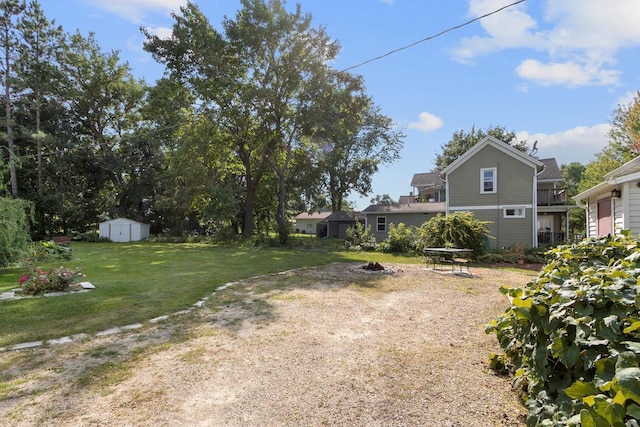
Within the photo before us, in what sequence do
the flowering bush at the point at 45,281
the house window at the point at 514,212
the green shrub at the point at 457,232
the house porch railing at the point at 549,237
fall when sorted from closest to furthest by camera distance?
the flowering bush at the point at 45,281, the green shrub at the point at 457,232, the house window at the point at 514,212, the house porch railing at the point at 549,237

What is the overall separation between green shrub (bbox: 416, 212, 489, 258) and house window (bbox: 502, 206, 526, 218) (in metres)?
4.66

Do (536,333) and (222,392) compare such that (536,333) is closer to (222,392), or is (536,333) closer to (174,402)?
(222,392)

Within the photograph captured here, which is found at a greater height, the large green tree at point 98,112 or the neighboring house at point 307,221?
the large green tree at point 98,112

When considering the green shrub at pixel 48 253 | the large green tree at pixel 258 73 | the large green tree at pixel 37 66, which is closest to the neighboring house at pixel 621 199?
the large green tree at pixel 258 73

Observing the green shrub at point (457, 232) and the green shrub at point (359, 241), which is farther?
the green shrub at point (359, 241)

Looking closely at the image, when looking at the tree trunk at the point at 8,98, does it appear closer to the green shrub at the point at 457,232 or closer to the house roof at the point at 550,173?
the green shrub at the point at 457,232

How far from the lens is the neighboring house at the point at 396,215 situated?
23938 millimetres

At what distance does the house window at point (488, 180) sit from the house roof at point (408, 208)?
4456 millimetres

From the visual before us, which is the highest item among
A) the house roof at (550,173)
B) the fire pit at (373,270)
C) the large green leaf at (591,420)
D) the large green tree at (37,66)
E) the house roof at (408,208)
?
the large green tree at (37,66)

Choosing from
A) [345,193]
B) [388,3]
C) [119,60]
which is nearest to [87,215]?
[119,60]

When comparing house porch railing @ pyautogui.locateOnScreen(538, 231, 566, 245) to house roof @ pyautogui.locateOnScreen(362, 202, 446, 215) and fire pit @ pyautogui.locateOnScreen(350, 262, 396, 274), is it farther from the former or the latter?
fire pit @ pyautogui.locateOnScreen(350, 262, 396, 274)

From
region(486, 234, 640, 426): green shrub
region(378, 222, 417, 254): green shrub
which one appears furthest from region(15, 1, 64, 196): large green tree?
region(486, 234, 640, 426): green shrub

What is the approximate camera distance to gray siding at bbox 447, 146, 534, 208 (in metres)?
17.8

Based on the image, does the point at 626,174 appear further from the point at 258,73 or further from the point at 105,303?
the point at 258,73
